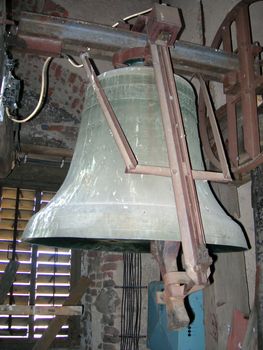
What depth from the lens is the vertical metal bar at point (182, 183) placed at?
2.81ft

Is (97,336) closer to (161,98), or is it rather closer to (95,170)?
(95,170)

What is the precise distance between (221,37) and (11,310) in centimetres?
245

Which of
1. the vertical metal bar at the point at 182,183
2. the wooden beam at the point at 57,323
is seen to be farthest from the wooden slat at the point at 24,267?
the vertical metal bar at the point at 182,183

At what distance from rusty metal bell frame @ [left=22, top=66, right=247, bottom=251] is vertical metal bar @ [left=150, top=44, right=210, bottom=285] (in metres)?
0.10

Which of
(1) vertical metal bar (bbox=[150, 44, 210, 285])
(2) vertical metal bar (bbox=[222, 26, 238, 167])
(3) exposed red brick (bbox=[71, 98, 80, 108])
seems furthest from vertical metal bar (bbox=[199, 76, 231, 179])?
(3) exposed red brick (bbox=[71, 98, 80, 108])

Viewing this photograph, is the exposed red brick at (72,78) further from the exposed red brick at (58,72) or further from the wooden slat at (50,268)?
the wooden slat at (50,268)

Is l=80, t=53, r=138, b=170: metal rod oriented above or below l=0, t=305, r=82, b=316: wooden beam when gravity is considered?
above

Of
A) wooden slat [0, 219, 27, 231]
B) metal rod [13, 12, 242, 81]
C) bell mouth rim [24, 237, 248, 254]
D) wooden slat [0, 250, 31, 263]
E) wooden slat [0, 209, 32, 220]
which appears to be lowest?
bell mouth rim [24, 237, 248, 254]

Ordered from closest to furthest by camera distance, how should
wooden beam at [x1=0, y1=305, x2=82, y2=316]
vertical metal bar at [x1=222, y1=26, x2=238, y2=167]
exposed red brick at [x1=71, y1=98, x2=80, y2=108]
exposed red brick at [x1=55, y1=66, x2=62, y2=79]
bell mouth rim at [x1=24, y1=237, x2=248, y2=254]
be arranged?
bell mouth rim at [x1=24, y1=237, x2=248, y2=254]
vertical metal bar at [x1=222, y1=26, x2=238, y2=167]
wooden beam at [x1=0, y1=305, x2=82, y2=316]
exposed red brick at [x1=55, y1=66, x2=62, y2=79]
exposed red brick at [x1=71, y1=98, x2=80, y2=108]

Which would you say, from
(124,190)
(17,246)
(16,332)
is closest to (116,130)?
(124,190)

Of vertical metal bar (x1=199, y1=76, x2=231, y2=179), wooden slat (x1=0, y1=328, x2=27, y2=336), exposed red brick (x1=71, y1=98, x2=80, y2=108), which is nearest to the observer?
vertical metal bar (x1=199, y1=76, x2=231, y2=179)

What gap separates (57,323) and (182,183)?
3.03 meters

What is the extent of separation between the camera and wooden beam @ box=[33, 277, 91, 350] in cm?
350

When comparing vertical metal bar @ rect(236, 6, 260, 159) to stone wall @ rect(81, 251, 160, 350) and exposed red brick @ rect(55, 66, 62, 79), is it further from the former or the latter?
exposed red brick @ rect(55, 66, 62, 79)
